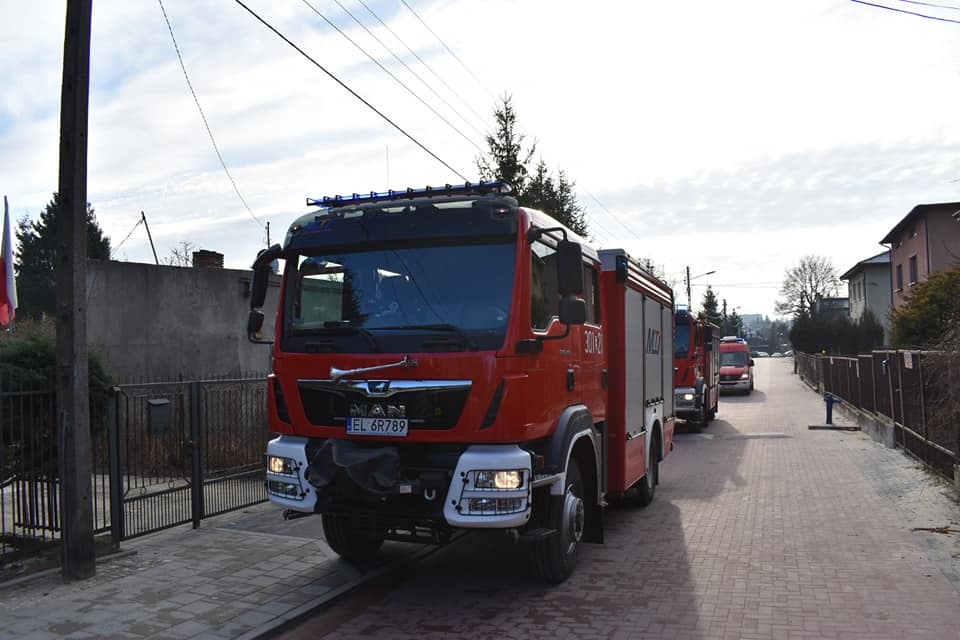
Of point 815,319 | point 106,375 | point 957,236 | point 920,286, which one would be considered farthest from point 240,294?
point 815,319

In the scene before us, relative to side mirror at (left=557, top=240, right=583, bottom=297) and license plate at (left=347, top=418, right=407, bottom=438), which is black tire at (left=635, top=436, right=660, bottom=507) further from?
license plate at (left=347, top=418, right=407, bottom=438)

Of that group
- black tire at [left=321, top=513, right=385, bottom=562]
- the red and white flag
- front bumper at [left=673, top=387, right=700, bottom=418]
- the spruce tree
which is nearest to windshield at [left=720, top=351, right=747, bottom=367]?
front bumper at [left=673, top=387, right=700, bottom=418]

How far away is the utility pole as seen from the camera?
20.5 ft

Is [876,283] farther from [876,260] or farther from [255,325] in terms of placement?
[255,325]

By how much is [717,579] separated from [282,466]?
3675 mm

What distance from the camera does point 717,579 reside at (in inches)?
256

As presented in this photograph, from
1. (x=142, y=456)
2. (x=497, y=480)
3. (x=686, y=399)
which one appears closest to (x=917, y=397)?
(x=686, y=399)

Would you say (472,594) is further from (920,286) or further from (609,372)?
(920,286)

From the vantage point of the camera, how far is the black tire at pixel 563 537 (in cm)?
607

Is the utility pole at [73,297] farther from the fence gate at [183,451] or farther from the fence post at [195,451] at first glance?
the fence post at [195,451]

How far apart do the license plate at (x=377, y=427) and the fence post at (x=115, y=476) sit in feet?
8.64

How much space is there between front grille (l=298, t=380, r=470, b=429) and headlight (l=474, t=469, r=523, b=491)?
1.38 feet

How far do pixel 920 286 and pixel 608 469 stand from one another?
1920 centimetres

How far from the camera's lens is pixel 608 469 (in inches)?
307
